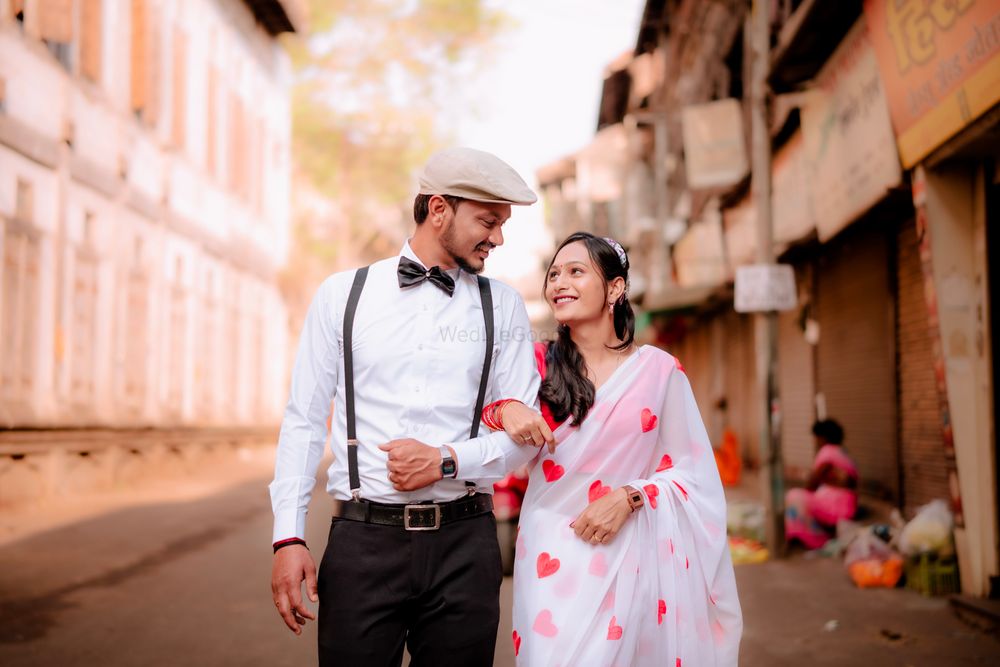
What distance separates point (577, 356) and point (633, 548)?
0.64 m

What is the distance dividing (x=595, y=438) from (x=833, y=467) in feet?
21.3

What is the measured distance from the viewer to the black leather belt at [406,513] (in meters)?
2.65

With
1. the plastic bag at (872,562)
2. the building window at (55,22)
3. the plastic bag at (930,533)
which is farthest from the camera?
the building window at (55,22)

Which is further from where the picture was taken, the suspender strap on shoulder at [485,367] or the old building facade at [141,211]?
the old building facade at [141,211]

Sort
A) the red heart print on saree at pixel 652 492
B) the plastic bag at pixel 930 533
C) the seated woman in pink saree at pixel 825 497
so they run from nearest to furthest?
the red heart print on saree at pixel 652 492
the plastic bag at pixel 930 533
the seated woman in pink saree at pixel 825 497

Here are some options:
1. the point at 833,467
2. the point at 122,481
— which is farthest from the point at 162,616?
the point at 122,481

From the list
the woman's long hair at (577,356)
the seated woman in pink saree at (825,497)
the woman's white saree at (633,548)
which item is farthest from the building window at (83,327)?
the woman's white saree at (633,548)

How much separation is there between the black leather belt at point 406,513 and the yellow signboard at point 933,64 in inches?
179

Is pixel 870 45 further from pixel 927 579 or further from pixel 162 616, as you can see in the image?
pixel 162 616

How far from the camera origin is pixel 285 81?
78.8 ft

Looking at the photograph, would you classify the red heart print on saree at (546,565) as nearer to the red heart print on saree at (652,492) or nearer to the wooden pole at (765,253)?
the red heart print on saree at (652,492)

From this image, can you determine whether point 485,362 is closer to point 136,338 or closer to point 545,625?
point 545,625

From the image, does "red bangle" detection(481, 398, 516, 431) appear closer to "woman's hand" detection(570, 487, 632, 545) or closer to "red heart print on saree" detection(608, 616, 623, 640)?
"woman's hand" detection(570, 487, 632, 545)

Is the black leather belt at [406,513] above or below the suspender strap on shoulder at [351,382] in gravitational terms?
below
